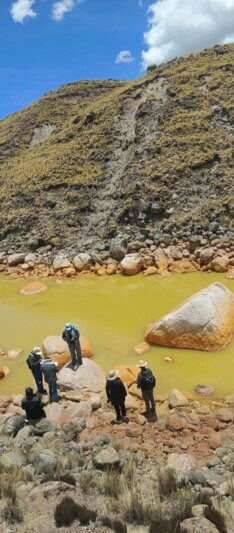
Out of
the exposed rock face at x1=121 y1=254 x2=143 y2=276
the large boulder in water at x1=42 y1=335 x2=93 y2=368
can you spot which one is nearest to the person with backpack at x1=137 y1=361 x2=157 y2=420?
the large boulder in water at x1=42 y1=335 x2=93 y2=368

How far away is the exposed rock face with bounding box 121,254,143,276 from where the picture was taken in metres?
24.5

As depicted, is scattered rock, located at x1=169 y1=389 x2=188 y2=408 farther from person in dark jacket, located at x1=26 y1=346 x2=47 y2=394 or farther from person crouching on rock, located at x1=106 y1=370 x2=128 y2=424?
person in dark jacket, located at x1=26 y1=346 x2=47 y2=394

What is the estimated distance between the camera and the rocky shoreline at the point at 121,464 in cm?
692

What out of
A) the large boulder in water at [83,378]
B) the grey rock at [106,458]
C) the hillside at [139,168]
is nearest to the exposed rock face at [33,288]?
the hillside at [139,168]

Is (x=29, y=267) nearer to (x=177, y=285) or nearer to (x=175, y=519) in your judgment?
(x=177, y=285)

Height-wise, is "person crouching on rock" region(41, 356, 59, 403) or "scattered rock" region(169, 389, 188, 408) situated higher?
"person crouching on rock" region(41, 356, 59, 403)

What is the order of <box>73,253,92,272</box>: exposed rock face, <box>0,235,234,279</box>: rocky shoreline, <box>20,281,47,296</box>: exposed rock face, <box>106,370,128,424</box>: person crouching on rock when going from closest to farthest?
1. <box>106,370,128,424</box>: person crouching on rock
2. <box>20,281,47,296</box>: exposed rock face
3. <box>0,235,234,279</box>: rocky shoreline
4. <box>73,253,92,272</box>: exposed rock face

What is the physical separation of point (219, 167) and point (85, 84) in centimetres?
4317

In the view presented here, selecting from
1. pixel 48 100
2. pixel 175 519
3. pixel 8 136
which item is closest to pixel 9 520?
pixel 175 519

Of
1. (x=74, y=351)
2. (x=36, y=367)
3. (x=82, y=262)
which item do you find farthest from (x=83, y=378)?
(x=82, y=262)

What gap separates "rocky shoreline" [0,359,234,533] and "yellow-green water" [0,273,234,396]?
1.42m

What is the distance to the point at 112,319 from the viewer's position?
18.9m

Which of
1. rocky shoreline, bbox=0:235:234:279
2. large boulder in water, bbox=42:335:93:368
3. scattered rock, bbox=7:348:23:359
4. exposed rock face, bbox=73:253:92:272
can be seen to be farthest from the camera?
exposed rock face, bbox=73:253:92:272

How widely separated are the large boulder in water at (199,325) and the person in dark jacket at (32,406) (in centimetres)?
560
